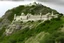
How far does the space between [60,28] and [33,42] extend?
26.5 meters

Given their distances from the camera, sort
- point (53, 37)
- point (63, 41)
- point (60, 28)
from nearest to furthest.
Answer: point (63, 41) < point (53, 37) < point (60, 28)

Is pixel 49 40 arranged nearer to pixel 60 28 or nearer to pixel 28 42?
pixel 28 42

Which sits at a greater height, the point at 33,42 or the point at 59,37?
the point at 59,37

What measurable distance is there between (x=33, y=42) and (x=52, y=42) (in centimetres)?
2898

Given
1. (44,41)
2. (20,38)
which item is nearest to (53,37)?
(44,41)

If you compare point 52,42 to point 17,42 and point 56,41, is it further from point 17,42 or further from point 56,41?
point 17,42

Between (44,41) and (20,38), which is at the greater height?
(44,41)

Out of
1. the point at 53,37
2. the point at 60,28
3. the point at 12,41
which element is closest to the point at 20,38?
the point at 12,41

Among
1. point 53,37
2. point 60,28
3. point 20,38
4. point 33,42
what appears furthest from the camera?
point 20,38

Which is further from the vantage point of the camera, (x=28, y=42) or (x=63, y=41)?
(x=28, y=42)

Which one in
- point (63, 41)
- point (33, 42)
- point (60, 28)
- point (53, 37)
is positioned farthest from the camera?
point (60, 28)

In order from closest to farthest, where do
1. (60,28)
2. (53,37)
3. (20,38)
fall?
(53,37) → (60,28) → (20,38)

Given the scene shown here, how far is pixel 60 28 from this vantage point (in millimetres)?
176500

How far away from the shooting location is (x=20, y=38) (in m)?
194
